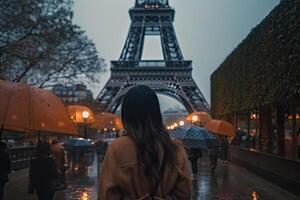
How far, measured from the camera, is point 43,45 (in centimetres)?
2191

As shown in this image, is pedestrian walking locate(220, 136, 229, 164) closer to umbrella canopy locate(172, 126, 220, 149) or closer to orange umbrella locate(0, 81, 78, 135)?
umbrella canopy locate(172, 126, 220, 149)

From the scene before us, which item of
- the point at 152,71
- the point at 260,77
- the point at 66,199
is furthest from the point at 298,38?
the point at 152,71

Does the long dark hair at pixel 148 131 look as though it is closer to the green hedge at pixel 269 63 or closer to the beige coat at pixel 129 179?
the beige coat at pixel 129 179


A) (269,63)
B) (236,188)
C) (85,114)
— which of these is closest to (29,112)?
(236,188)

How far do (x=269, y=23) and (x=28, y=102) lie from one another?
1437 centimetres

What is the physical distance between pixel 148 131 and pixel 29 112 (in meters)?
4.18

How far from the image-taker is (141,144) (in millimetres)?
3332

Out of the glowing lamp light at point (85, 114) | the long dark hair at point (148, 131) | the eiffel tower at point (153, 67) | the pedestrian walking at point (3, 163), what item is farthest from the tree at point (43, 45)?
the eiffel tower at point (153, 67)

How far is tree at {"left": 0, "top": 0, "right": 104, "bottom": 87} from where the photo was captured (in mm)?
18609

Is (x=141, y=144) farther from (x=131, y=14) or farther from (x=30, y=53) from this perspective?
(x=131, y=14)

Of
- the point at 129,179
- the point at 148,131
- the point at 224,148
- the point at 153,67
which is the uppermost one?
the point at 153,67

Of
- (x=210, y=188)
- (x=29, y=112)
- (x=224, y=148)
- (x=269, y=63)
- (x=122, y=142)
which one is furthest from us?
(x=224, y=148)

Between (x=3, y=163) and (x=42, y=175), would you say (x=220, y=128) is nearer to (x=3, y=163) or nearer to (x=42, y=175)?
(x=3, y=163)

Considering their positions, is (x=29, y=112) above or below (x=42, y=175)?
above
